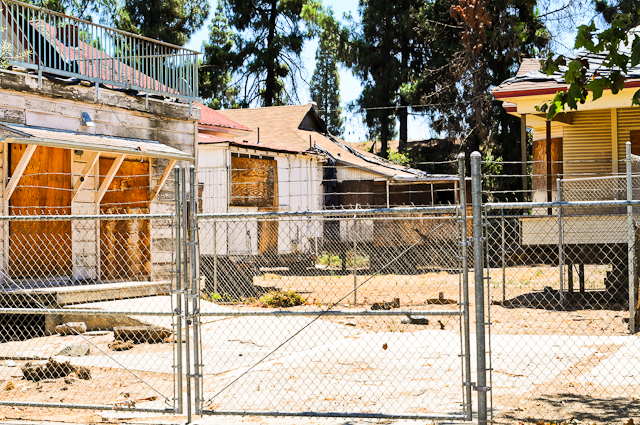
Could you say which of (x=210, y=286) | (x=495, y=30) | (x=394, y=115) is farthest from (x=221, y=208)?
(x=394, y=115)

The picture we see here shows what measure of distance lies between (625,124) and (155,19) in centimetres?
2781

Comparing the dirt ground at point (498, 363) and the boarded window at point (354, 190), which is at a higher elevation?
the boarded window at point (354, 190)

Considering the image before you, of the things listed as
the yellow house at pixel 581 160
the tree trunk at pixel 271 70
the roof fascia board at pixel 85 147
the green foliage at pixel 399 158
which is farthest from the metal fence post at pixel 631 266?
the tree trunk at pixel 271 70

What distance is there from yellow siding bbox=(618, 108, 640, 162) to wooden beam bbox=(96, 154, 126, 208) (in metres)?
12.3

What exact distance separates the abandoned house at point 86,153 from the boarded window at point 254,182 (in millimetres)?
6843

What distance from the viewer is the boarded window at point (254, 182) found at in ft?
74.5

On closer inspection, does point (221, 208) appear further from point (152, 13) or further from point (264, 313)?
point (152, 13)

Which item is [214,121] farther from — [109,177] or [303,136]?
[109,177]

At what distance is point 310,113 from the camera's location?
109 ft

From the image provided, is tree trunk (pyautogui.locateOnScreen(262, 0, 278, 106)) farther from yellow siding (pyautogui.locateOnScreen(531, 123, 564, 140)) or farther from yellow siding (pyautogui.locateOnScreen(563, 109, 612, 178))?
yellow siding (pyautogui.locateOnScreen(563, 109, 612, 178))

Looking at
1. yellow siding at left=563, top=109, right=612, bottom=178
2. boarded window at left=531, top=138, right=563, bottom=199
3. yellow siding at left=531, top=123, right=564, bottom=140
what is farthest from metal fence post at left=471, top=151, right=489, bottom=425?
yellow siding at left=531, top=123, right=564, bottom=140

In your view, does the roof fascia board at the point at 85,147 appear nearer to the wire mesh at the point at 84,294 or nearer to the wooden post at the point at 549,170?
the wire mesh at the point at 84,294

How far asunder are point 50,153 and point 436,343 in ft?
26.4

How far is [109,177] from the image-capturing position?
13.5m
